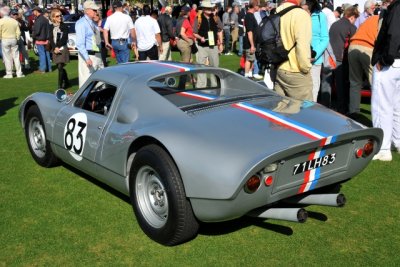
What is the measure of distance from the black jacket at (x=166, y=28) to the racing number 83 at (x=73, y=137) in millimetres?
7866

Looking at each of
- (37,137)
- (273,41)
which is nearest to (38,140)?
(37,137)

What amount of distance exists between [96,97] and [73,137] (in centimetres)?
45

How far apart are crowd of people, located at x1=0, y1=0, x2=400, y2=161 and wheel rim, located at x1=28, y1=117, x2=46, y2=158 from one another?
81.1 inches

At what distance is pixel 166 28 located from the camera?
12.0 meters

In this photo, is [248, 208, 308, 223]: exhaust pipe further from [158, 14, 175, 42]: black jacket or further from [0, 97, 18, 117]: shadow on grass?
[158, 14, 175, 42]: black jacket

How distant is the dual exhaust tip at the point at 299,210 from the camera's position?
283 cm

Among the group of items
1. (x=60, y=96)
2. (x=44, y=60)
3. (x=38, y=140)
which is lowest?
(x=44, y=60)

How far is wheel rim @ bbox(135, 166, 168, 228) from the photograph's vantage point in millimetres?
3287

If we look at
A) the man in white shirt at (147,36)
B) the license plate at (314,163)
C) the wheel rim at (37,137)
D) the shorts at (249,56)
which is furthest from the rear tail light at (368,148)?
the shorts at (249,56)

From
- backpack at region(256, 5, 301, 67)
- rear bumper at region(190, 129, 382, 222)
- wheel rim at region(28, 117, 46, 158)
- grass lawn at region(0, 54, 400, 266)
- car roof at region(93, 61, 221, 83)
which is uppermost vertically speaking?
backpack at region(256, 5, 301, 67)

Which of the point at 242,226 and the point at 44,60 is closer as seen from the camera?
the point at 242,226

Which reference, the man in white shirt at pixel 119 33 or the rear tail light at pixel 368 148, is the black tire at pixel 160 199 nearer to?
the rear tail light at pixel 368 148

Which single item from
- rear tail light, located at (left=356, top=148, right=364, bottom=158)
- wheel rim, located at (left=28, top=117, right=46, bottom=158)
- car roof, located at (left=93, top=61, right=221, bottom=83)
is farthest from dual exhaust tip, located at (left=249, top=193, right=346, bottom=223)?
wheel rim, located at (left=28, top=117, right=46, bottom=158)

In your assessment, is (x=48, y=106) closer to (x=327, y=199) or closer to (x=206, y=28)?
(x=327, y=199)
